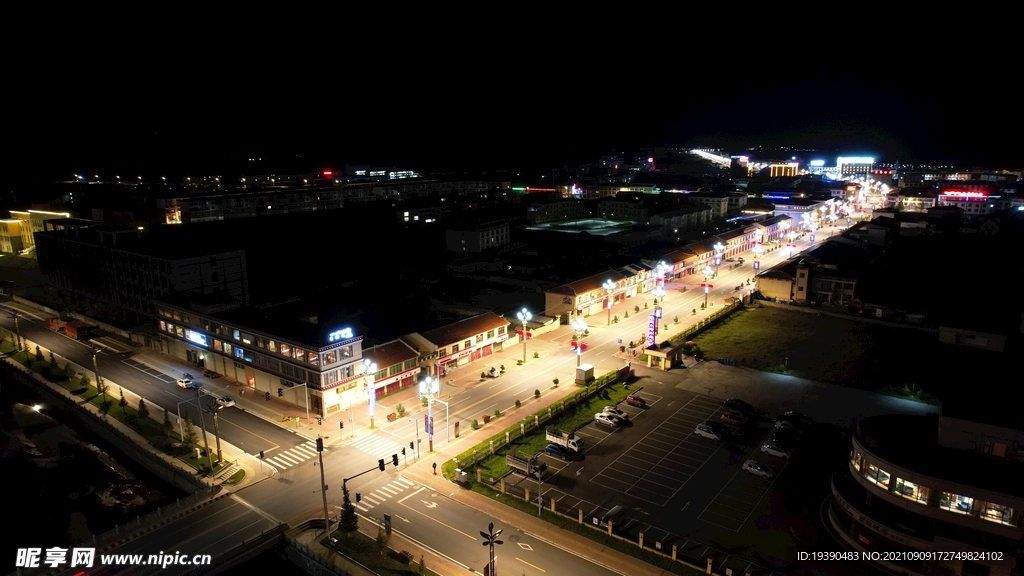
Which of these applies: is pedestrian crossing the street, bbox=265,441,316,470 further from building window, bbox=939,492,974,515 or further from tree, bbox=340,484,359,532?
building window, bbox=939,492,974,515

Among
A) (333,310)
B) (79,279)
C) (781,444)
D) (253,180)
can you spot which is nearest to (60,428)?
(333,310)

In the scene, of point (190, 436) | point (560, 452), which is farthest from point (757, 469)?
point (190, 436)

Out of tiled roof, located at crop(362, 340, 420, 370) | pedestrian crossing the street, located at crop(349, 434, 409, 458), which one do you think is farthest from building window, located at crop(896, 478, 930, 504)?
tiled roof, located at crop(362, 340, 420, 370)

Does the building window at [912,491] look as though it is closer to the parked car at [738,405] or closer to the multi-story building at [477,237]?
the parked car at [738,405]

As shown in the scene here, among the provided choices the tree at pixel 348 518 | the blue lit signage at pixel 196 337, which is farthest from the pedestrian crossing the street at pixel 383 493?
the blue lit signage at pixel 196 337

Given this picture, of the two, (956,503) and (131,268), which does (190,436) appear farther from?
(956,503)

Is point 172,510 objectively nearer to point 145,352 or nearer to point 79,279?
point 145,352
